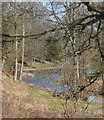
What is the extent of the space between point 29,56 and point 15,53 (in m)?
2.46

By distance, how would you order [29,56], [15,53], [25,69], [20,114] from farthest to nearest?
1. [25,69]
2. [29,56]
3. [15,53]
4. [20,114]

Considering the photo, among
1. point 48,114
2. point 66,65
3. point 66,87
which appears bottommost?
point 48,114

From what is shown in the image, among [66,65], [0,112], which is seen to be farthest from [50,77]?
[0,112]

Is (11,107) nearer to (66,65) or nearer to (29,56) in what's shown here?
(66,65)

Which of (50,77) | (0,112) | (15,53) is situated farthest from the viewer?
(15,53)

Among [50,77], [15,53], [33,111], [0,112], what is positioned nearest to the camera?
[50,77]

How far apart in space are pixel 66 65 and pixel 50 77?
66cm

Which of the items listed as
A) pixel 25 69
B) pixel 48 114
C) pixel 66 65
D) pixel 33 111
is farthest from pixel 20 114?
pixel 25 69

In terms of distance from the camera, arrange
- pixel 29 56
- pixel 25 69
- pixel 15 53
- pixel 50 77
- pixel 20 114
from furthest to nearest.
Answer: pixel 25 69 < pixel 29 56 < pixel 15 53 < pixel 20 114 < pixel 50 77

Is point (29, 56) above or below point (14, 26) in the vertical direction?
below

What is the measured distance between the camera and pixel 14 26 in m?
13.4

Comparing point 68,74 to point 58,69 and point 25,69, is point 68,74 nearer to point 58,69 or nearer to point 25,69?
point 58,69

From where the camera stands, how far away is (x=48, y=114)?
6.69 m

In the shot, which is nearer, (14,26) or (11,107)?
(11,107)
